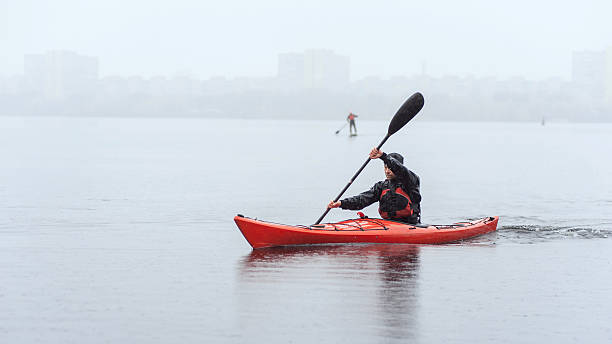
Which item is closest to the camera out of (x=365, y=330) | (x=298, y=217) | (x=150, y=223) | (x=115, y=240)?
(x=365, y=330)

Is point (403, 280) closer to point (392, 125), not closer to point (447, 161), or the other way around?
point (392, 125)

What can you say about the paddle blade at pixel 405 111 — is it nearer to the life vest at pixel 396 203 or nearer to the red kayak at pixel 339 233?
the life vest at pixel 396 203

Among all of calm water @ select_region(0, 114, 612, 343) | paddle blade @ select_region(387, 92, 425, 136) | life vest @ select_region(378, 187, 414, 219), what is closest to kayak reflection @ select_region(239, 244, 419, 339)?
calm water @ select_region(0, 114, 612, 343)

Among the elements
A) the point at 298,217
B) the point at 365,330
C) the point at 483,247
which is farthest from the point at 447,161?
the point at 365,330

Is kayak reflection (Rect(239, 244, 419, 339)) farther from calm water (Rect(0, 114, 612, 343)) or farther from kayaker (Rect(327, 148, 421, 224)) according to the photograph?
kayaker (Rect(327, 148, 421, 224))

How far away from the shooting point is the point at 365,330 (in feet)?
23.8

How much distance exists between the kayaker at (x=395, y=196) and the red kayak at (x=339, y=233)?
189mm

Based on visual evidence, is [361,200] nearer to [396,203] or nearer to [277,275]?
[396,203]

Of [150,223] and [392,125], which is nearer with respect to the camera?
[392,125]

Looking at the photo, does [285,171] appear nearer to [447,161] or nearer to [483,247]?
[447,161]

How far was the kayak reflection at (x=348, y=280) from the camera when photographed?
777 centimetres

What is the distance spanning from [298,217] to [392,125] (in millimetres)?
3025

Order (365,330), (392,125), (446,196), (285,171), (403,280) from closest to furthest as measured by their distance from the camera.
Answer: (365,330) < (403,280) < (392,125) < (446,196) < (285,171)

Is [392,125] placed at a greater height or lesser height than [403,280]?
greater
